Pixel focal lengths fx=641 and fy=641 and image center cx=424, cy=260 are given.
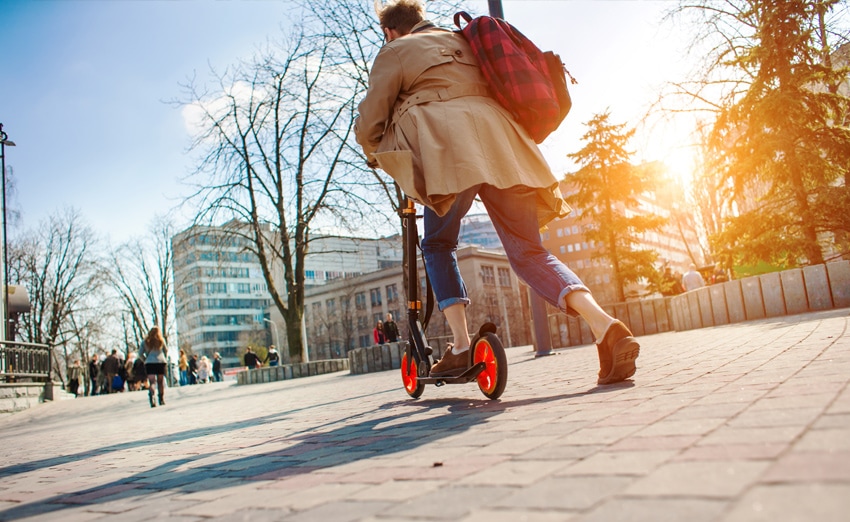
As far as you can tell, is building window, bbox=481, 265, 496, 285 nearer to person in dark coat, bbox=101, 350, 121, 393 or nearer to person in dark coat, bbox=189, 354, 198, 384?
person in dark coat, bbox=189, 354, 198, 384

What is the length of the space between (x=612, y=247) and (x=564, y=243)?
87072 mm

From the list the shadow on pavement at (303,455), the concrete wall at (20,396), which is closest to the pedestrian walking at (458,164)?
the shadow on pavement at (303,455)

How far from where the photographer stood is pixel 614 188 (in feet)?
68.0

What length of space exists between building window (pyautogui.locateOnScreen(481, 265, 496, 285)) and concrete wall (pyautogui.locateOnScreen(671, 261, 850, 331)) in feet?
229

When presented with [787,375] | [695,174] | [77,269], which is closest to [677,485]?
[787,375]

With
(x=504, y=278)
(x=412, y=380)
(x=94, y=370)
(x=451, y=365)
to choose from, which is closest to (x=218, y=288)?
(x=504, y=278)

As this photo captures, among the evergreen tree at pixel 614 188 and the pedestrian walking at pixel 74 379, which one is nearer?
the evergreen tree at pixel 614 188

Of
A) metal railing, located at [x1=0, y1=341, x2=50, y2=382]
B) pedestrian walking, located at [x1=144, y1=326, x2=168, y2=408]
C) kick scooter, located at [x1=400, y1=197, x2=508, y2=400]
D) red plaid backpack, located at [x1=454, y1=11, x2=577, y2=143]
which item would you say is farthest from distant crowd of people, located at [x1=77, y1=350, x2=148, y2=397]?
red plaid backpack, located at [x1=454, y1=11, x2=577, y2=143]

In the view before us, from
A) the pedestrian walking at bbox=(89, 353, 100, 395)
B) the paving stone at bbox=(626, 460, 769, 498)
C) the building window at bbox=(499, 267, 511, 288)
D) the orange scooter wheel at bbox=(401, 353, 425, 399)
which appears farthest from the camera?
the building window at bbox=(499, 267, 511, 288)

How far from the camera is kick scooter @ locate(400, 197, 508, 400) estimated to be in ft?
10.5

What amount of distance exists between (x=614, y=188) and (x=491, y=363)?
18630 mm

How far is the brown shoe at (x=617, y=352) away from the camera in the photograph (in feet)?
10.2

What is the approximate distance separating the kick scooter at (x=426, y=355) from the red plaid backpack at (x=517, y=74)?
3.03 feet

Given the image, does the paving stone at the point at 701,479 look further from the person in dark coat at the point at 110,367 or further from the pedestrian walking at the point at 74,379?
the pedestrian walking at the point at 74,379
